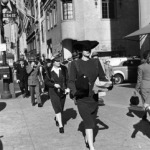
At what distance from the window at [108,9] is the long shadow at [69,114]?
17.1m

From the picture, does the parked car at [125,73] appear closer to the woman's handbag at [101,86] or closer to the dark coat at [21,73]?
the dark coat at [21,73]

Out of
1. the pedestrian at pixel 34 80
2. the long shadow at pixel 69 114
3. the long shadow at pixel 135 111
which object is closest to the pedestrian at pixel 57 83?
the long shadow at pixel 69 114

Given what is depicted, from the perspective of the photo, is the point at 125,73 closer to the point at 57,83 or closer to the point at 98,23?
the point at 98,23

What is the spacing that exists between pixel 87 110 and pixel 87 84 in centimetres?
45

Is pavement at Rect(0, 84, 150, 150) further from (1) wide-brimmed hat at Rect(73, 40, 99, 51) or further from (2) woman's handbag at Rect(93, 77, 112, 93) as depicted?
(1) wide-brimmed hat at Rect(73, 40, 99, 51)

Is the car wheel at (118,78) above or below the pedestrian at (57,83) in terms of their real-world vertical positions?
→ below

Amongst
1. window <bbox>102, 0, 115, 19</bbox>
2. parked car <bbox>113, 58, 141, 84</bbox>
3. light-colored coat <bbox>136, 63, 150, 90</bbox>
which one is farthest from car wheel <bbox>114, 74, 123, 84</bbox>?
light-colored coat <bbox>136, 63, 150, 90</bbox>

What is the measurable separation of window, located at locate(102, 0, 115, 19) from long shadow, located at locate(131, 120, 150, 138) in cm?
1898

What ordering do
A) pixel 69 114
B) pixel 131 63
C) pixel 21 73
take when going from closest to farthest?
pixel 69 114, pixel 21 73, pixel 131 63

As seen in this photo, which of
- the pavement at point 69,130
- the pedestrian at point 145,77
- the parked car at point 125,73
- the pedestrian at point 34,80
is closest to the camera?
the pavement at point 69,130

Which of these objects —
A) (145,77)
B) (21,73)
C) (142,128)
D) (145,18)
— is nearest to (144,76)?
(145,77)

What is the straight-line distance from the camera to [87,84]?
17.0ft

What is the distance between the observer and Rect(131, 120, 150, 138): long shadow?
21.3ft

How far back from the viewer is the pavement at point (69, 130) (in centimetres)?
576
